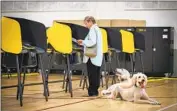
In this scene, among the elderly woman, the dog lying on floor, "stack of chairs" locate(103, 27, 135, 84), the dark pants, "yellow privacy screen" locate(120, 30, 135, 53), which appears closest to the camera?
the dog lying on floor

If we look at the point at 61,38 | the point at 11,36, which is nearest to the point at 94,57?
the point at 61,38

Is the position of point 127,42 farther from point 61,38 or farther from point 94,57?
point 61,38

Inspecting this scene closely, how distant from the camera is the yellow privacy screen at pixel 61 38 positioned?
4.81 m

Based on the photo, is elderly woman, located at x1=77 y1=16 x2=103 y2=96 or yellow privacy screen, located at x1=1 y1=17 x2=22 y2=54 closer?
yellow privacy screen, located at x1=1 y1=17 x2=22 y2=54

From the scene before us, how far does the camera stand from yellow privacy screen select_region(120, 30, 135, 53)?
6.93 metres

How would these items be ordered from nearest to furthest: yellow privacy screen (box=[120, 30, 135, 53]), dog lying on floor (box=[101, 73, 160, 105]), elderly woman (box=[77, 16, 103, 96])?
dog lying on floor (box=[101, 73, 160, 105]) → elderly woman (box=[77, 16, 103, 96]) → yellow privacy screen (box=[120, 30, 135, 53])

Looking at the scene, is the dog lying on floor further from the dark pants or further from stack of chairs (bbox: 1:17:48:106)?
stack of chairs (bbox: 1:17:48:106)

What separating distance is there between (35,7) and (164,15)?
17.2 ft

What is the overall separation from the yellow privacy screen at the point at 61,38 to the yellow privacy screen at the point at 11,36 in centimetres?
114

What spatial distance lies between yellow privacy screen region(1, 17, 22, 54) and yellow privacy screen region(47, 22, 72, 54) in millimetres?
1140

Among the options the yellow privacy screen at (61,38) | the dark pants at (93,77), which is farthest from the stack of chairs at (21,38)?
the dark pants at (93,77)

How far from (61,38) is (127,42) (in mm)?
2525

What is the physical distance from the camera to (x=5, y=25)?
366 cm

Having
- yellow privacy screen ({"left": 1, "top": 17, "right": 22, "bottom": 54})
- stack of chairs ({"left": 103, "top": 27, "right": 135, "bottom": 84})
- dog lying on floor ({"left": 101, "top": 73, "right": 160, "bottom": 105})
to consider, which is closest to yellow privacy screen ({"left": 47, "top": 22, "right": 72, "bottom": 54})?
dog lying on floor ({"left": 101, "top": 73, "right": 160, "bottom": 105})
